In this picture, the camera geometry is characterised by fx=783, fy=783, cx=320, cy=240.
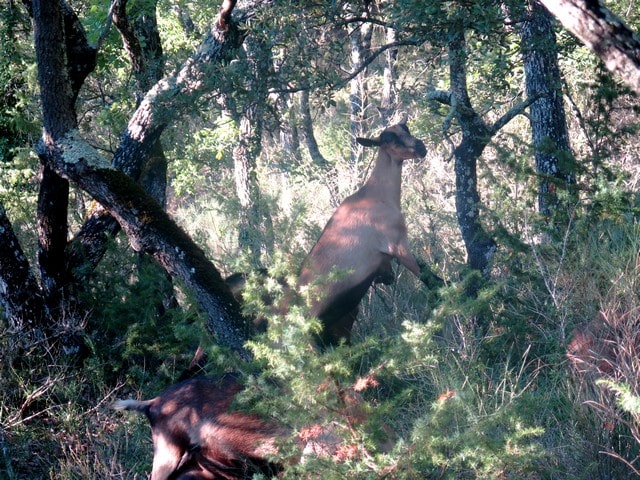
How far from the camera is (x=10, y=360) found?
21.4 feet

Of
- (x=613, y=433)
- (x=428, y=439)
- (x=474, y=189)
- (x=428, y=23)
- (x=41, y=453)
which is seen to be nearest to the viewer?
(x=428, y=439)

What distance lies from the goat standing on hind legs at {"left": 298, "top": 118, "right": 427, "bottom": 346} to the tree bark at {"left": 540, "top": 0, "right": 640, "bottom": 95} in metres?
3.75

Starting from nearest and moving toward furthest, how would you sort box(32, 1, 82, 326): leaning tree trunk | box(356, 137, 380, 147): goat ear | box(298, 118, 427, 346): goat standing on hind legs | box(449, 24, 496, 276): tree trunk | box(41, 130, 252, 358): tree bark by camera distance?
box(41, 130, 252, 358): tree bark < box(32, 1, 82, 326): leaning tree trunk < box(298, 118, 427, 346): goat standing on hind legs < box(356, 137, 380, 147): goat ear < box(449, 24, 496, 276): tree trunk

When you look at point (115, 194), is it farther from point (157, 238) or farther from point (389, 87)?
point (389, 87)

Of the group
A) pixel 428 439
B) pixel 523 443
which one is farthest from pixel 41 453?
pixel 523 443

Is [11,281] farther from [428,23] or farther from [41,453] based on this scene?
[428,23]

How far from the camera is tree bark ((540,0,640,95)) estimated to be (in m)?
3.63

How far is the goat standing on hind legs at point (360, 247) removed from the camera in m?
7.25

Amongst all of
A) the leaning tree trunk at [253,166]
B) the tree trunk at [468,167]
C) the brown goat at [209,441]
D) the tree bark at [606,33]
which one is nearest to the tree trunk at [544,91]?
the tree trunk at [468,167]

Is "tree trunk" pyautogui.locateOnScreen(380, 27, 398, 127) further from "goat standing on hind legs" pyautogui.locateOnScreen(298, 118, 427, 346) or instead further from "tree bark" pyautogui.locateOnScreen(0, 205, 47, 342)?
"tree bark" pyautogui.locateOnScreen(0, 205, 47, 342)

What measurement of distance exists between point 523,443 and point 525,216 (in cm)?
261

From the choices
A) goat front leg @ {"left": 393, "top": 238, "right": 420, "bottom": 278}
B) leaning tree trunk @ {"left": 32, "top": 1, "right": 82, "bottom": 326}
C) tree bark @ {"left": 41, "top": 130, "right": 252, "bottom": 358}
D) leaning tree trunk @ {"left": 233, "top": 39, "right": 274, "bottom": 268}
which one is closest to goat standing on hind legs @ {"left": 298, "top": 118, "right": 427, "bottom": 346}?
goat front leg @ {"left": 393, "top": 238, "right": 420, "bottom": 278}

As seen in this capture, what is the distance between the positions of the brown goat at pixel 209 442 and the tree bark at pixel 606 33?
117 inches

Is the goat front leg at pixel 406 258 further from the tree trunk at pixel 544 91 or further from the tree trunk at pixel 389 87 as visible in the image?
the tree trunk at pixel 389 87
